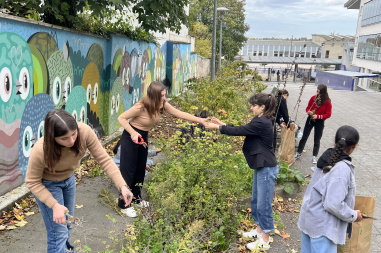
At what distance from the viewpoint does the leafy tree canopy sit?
19.2ft

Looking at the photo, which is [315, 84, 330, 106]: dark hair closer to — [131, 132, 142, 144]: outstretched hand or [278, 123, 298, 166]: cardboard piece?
[278, 123, 298, 166]: cardboard piece

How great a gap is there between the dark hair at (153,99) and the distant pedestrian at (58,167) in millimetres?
1514

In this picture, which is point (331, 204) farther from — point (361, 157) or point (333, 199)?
point (361, 157)

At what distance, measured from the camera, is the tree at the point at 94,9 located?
585cm

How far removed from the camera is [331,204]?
2.82 m

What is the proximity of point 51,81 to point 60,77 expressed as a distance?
13.4 inches

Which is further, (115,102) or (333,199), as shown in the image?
(115,102)

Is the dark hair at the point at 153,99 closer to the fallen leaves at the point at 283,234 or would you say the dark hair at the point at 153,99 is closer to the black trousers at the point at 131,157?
the black trousers at the point at 131,157

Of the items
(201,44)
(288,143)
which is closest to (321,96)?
(288,143)

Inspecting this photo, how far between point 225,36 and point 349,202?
1608 inches

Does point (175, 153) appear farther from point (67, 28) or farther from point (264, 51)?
point (264, 51)

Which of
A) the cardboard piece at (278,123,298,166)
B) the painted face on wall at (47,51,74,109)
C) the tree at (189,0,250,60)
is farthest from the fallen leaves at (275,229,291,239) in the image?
the tree at (189,0,250,60)

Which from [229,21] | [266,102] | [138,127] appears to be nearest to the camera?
[266,102]

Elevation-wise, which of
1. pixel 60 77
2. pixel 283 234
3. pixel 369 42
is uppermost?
pixel 369 42
